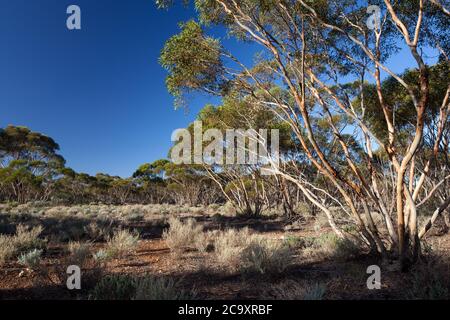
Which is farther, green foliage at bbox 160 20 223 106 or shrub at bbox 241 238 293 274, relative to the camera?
green foliage at bbox 160 20 223 106

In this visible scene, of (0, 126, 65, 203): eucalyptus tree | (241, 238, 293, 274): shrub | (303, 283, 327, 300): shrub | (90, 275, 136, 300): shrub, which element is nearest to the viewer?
(303, 283, 327, 300): shrub

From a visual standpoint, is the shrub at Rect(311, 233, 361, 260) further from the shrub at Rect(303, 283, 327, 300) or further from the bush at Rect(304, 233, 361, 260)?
the shrub at Rect(303, 283, 327, 300)

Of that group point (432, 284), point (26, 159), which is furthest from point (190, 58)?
point (26, 159)

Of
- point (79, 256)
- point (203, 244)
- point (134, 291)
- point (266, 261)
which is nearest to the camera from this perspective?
point (134, 291)

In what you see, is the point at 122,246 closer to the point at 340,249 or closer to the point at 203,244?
the point at 203,244

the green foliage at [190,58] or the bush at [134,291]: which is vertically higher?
the green foliage at [190,58]

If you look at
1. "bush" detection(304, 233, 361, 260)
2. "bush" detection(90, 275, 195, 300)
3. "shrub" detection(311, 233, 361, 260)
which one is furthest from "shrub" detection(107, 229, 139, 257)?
"shrub" detection(311, 233, 361, 260)

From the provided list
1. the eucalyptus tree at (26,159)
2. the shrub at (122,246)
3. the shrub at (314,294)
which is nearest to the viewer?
the shrub at (314,294)

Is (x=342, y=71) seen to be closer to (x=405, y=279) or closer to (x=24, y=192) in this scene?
(x=405, y=279)

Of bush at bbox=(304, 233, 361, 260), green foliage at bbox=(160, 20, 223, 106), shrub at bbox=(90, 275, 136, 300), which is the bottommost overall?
shrub at bbox=(90, 275, 136, 300)

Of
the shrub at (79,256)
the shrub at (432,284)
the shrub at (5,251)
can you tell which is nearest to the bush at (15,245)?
the shrub at (5,251)

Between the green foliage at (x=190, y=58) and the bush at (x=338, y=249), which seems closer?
the bush at (x=338, y=249)

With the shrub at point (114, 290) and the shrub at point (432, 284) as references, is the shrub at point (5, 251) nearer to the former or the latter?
the shrub at point (114, 290)
